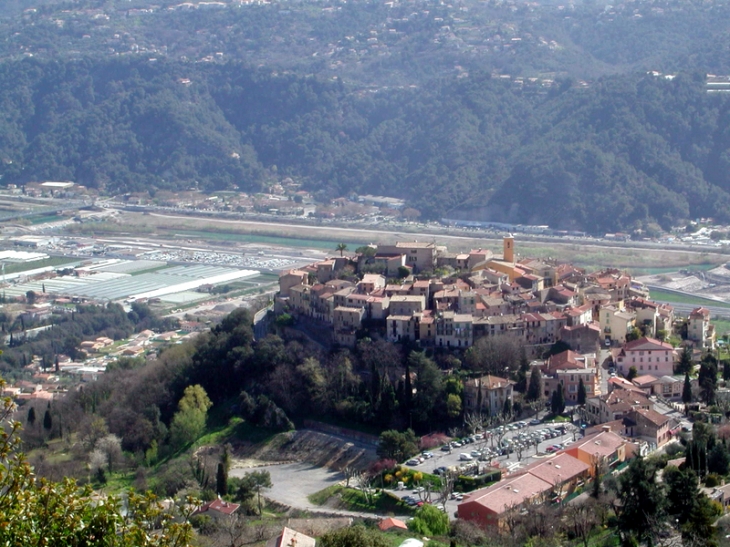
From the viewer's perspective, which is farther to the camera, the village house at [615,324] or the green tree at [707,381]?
the village house at [615,324]

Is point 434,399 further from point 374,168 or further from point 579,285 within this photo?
point 374,168

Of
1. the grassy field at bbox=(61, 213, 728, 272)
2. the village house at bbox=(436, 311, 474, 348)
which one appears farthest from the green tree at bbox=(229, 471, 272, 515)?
the grassy field at bbox=(61, 213, 728, 272)

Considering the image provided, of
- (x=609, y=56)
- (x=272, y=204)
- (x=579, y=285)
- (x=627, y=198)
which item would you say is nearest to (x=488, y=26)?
(x=609, y=56)

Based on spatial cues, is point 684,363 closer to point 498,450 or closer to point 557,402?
point 557,402

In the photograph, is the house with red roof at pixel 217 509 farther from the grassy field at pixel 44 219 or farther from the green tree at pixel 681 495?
the grassy field at pixel 44 219

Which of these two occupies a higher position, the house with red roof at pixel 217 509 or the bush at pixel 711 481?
the bush at pixel 711 481

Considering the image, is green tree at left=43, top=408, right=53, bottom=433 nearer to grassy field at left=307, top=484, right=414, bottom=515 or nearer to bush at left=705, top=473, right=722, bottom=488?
grassy field at left=307, top=484, right=414, bottom=515

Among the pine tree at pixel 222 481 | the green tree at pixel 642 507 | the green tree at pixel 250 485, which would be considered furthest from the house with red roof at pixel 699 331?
the green tree at pixel 642 507
